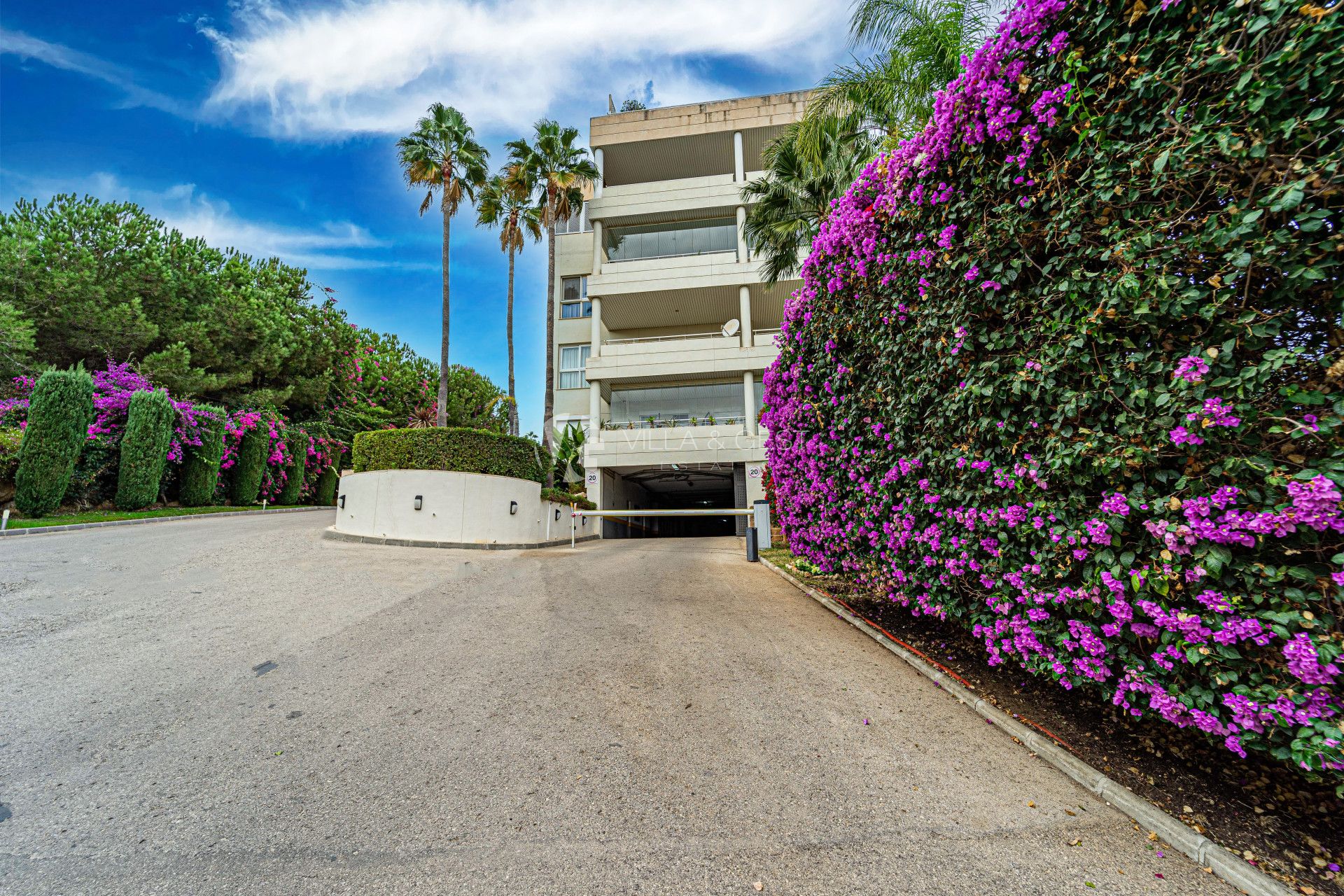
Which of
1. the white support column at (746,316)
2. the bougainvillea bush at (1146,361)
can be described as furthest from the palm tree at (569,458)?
the bougainvillea bush at (1146,361)

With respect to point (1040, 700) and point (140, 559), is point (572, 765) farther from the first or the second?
point (140, 559)

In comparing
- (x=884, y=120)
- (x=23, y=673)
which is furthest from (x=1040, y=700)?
(x=884, y=120)

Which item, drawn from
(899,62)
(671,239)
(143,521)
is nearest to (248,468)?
(143,521)

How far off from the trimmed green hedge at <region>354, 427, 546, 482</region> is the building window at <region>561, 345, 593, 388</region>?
12818 mm

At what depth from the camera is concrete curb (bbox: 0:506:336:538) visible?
1163cm

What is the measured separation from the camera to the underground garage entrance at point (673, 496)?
2472cm

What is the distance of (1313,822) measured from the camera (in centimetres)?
223

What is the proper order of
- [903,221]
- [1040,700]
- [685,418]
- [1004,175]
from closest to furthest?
[1004,175] < [1040,700] < [903,221] < [685,418]

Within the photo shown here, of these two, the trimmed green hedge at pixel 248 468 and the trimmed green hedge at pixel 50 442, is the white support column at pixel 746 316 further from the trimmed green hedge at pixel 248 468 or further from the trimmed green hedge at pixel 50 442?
the trimmed green hedge at pixel 50 442

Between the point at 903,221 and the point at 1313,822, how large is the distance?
159 inches

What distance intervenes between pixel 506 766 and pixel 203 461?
2080 cm

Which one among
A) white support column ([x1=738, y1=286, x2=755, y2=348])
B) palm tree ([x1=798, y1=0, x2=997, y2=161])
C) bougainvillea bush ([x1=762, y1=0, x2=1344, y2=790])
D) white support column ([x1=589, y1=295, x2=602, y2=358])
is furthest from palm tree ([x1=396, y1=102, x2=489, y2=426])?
bougainvillea bush ([x1=762, y1=0, x2=1344, y2=790])

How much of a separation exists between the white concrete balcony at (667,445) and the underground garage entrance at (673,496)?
796mm

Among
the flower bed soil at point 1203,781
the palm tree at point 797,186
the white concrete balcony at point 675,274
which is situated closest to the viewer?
the flower bed soil at point 1203,781
